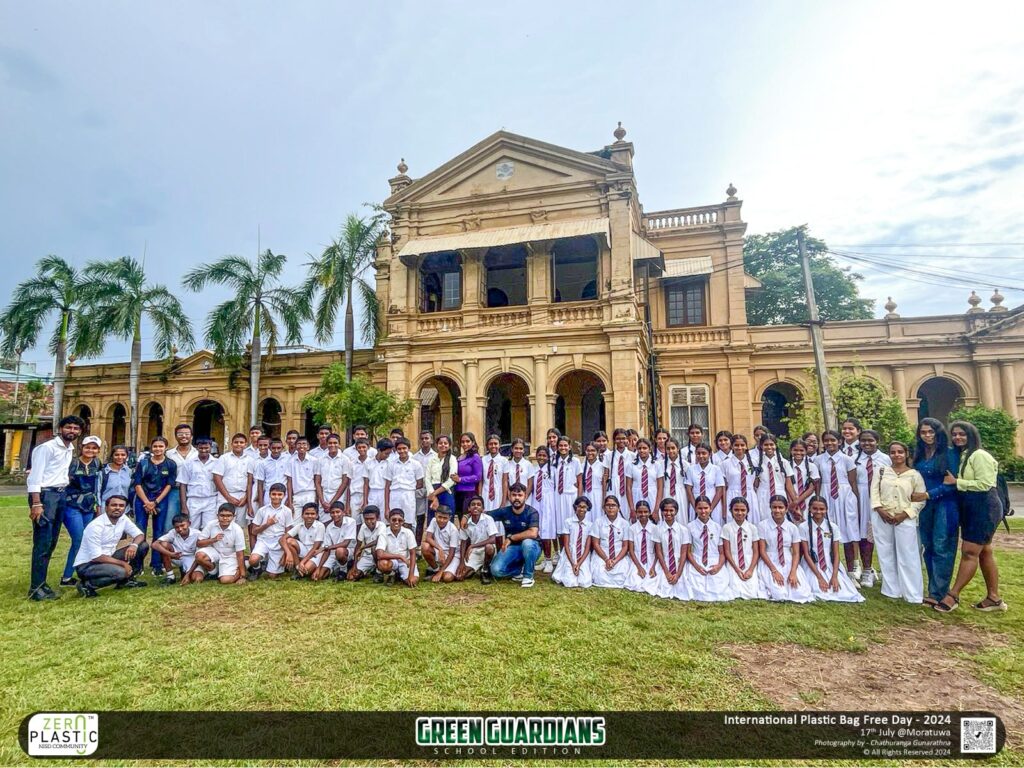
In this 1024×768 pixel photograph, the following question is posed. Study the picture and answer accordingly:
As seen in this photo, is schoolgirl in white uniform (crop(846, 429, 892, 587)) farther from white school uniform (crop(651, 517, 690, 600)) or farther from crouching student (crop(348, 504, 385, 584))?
crouching student (crop(348, 504, 385, 584))

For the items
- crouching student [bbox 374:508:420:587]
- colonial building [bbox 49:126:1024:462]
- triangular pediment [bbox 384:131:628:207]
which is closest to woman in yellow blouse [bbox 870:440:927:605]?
crouching student [bbox 374:508:420:587]

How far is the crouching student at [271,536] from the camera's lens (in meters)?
6.88

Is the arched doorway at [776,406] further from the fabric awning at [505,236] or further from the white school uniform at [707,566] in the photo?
the white school uniform at [707,566]

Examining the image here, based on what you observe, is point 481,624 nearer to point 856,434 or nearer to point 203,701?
point 203,701

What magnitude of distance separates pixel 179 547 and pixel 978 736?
25.6ft

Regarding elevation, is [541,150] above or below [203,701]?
above

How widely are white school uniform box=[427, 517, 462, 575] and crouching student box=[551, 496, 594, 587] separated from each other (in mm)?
1244

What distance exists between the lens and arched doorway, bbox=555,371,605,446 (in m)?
18.8

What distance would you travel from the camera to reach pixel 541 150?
1759 cm

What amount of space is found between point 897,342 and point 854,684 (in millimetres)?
17747

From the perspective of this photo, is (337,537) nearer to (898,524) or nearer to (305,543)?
(305,543)

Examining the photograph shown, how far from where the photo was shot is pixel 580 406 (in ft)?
61.9

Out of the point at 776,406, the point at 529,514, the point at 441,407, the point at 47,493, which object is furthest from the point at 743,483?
the point at 776,406

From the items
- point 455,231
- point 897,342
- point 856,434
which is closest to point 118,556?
point 856,434
